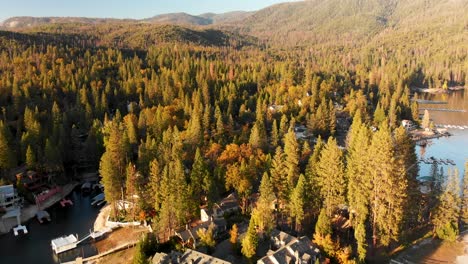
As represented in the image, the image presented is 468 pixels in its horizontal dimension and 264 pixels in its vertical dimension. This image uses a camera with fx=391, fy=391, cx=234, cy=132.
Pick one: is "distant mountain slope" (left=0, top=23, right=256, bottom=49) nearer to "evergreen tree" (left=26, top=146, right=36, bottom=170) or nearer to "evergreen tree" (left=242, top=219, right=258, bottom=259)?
"evergreen tree" (left=26, top=146, right=36, bottom=170)

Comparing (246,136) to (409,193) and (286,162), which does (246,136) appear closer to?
(286,162)

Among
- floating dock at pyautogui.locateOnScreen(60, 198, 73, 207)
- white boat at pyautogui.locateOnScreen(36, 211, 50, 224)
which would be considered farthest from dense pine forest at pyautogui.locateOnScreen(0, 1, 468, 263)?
white boat at pyautogui.locateOnScreen(36, 211, 50, 224)

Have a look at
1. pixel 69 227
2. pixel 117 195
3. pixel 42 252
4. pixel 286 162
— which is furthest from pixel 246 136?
pixel 42 252

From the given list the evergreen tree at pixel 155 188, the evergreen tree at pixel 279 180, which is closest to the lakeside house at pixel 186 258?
the evergreen tree at pixel 155 188

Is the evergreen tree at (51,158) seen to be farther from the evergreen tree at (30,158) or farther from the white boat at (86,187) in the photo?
the white boat at (86,187)

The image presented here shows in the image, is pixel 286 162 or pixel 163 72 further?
pixel 163 72

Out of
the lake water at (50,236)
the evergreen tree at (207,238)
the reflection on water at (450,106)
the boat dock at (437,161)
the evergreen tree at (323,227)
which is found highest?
the evergreen tree at (323,227)

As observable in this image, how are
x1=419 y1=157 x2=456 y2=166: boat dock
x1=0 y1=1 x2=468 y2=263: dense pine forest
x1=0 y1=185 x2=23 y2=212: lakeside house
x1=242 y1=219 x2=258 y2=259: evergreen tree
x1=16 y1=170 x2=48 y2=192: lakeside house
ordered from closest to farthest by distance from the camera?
x1=242 y1=219 x2=258 y2=259: evergreen tree < x1=0 y1=1 x2=468 y2=263: dense pine forest < x1=0 y1=185 x2=23 y2=212: lakeside house < x1=16 y1=170 x2=48 y2=192: lakeside house < x1=419 y1=157 x2=456 y2=166: boat dock
